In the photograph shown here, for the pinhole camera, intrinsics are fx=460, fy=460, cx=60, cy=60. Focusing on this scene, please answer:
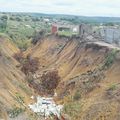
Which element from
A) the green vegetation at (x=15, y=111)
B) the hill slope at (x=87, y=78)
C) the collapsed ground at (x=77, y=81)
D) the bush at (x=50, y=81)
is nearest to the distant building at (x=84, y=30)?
the hill slope at (x=87, y=78)

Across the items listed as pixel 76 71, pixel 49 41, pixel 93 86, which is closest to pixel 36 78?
pixel 76 71

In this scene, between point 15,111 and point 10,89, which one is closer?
point 15,111

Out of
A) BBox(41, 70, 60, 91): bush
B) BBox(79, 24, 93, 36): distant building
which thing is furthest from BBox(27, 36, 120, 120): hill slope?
BBox(79, 24, 93, 36): distant building

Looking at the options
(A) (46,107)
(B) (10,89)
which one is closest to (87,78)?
(A) (46,107)

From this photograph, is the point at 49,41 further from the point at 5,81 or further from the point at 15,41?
the point at 5,81

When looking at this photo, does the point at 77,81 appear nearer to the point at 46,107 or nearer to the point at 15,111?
the point at 46,107

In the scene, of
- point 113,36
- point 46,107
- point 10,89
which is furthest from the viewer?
point 113,36
